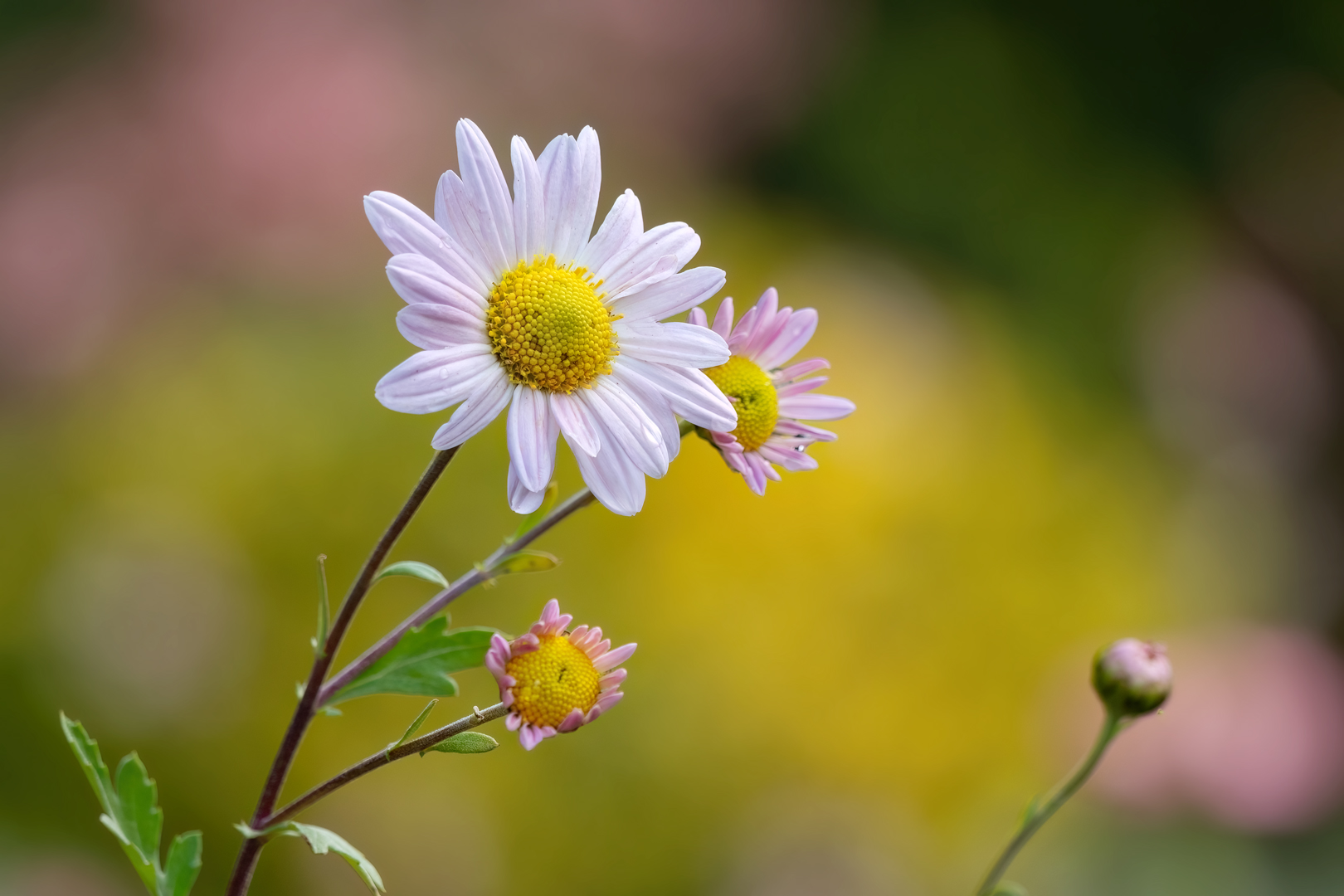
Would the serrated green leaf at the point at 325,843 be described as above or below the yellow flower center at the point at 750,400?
below

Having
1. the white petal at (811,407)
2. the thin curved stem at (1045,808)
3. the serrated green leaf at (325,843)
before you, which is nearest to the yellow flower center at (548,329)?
the white petal at (811,407)

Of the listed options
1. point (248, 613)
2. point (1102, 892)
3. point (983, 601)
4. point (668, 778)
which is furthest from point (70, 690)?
point (1102, 892)

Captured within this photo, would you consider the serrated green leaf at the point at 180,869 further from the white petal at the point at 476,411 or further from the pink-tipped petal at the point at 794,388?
the pink-tipped petal at the point at 794,388

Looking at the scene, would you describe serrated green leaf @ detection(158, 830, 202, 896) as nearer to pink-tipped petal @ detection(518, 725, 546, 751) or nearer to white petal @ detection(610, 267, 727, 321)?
pink-tipped petal @ detection(518, 725, 546, 751)

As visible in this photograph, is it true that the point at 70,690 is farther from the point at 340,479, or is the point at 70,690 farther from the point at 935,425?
the point at 935,425

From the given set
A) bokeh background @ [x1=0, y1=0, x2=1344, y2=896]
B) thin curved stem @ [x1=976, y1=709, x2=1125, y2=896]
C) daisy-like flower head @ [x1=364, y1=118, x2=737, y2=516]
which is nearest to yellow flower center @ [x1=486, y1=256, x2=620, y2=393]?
daisy-like flower head @ [x1=364, y1=118, x2=737, y2=516]

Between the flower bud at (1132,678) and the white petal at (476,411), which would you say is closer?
the white petal at (476,411)
